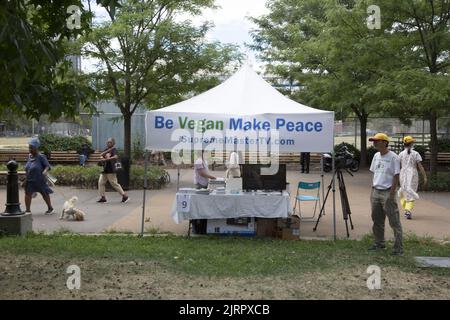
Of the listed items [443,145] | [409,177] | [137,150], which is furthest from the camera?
[137,150]

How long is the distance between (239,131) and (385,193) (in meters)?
2.78

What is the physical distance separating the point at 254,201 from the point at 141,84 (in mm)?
9478

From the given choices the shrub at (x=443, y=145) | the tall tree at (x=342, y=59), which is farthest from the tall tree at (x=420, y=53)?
the shrub at (x=443, y=145)

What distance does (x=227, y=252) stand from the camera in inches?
329

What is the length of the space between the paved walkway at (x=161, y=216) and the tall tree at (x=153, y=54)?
3.68 m

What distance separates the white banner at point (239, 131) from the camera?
9.42m

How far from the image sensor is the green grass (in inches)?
294

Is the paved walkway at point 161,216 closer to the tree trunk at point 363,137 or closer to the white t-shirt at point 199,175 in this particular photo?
the white t-shirt at point 199,175

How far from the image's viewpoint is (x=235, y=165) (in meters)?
15.9

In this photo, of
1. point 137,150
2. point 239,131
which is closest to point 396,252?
point 239,131

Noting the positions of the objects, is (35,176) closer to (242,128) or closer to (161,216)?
(161,216)

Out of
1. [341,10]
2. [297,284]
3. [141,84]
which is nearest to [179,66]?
[141,84]

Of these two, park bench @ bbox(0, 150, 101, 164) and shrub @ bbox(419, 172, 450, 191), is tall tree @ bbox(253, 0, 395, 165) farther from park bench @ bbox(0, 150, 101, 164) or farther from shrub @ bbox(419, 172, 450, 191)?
park bench @ bbox(0, 150, 101, 164)

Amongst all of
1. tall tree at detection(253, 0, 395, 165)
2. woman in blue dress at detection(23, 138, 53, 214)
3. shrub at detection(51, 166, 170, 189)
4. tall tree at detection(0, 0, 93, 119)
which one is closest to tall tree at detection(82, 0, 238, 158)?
shrub at detection(51, 166, 170, 189)
